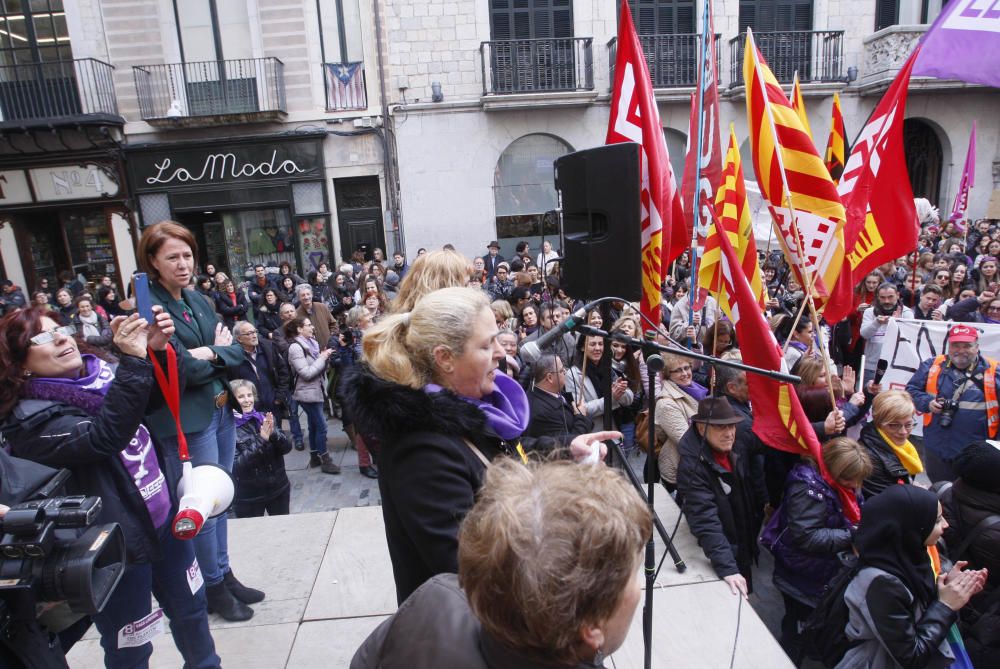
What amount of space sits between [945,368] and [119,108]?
17005mm

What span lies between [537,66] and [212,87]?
7820mm

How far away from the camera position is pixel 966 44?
4.68 metres

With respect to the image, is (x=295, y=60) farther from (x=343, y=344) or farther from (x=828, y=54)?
(x=828, y=54)

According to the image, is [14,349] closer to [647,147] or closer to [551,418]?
[551,418]

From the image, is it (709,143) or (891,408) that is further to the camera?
(709,143)

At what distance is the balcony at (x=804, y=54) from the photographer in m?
15.5

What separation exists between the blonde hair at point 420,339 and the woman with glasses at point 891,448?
9.80 feet

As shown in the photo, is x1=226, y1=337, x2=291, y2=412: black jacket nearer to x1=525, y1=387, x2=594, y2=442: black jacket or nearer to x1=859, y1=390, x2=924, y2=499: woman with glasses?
x1=525, y1=387, x2=594, y2=442: black jacket

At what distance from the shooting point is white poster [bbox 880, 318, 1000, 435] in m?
5.60

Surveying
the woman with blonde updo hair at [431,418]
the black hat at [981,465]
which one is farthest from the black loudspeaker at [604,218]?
→ the black hat at [981,465]

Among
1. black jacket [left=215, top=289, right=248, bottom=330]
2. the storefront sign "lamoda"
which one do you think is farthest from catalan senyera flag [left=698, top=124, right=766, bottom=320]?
the storefront sign "lamoda"

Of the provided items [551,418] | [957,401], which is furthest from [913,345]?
[551,418]

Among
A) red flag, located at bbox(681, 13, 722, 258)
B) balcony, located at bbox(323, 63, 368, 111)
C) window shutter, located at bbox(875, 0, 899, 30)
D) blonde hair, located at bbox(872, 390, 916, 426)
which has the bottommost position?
blonde hair, located at bbox(872, 390, 916, 426)

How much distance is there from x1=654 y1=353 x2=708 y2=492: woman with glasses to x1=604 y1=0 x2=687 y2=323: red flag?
532mm
